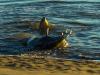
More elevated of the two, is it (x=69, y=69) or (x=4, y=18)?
(x=69, y=69)

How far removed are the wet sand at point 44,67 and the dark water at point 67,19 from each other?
101 inches

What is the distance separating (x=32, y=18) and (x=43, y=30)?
4800mm

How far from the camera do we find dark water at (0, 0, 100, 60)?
14414mm

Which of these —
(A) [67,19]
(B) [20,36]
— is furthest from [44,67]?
(A) [67,19]

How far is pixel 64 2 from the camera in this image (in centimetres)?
2711

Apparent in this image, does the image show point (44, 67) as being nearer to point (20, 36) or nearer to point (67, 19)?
point (20, 36)

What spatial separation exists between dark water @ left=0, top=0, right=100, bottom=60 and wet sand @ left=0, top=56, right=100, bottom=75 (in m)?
2.56

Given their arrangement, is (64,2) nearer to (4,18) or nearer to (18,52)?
(4,18)

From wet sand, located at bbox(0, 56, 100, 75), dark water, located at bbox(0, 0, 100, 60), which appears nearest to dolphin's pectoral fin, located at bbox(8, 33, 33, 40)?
dark water, located at bbox(0, 0, 100, 60)

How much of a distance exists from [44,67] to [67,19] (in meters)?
11.5

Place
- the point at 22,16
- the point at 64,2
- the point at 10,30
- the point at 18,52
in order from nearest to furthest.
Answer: the point at 18,52
the point at 10,30
the point at 22,16
the point at 64,2

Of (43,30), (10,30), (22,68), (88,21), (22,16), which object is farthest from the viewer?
(22,16)

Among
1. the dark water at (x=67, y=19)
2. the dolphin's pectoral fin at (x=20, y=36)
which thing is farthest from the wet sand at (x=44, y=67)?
the dolphin's pectoral fin at (x=20, y=36)

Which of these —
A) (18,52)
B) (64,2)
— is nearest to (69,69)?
(18,52)
